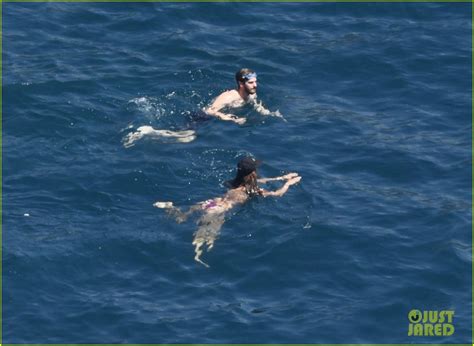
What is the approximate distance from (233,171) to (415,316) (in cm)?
663

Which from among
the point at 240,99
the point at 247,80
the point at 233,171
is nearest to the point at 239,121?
the point at 240,99

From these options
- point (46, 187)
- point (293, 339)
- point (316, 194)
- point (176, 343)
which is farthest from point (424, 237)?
point (46, 187)

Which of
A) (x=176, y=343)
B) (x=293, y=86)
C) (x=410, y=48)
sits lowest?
(x=176, y=343)

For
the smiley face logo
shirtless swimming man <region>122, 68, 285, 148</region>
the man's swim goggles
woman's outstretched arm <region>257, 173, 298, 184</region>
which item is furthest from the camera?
the man's swim goggles

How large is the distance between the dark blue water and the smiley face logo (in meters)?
0.15

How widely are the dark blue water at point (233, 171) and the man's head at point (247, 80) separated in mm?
861

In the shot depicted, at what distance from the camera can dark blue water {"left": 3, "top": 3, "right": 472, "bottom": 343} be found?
23.0 metres

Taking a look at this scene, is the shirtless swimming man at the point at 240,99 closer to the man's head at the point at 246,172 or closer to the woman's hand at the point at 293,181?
the woman's hand at the point at 293,181

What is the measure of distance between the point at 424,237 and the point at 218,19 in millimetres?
13028

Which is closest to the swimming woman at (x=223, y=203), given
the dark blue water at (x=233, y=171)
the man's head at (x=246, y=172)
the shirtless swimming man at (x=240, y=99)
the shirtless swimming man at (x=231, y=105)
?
the man's head at (x=246, y=172)

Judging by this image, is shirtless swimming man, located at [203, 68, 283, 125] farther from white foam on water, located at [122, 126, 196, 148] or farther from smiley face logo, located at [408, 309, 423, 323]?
smiley face logo, located at [408, 309, 423, 323]

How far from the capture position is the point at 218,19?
117 ft

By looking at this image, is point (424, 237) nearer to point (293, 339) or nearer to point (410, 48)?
point (293, 339)

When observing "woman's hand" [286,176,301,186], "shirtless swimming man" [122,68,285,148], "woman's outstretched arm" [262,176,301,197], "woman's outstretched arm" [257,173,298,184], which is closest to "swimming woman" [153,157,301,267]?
"woman's outstretched arm" [262,176,301,197]
